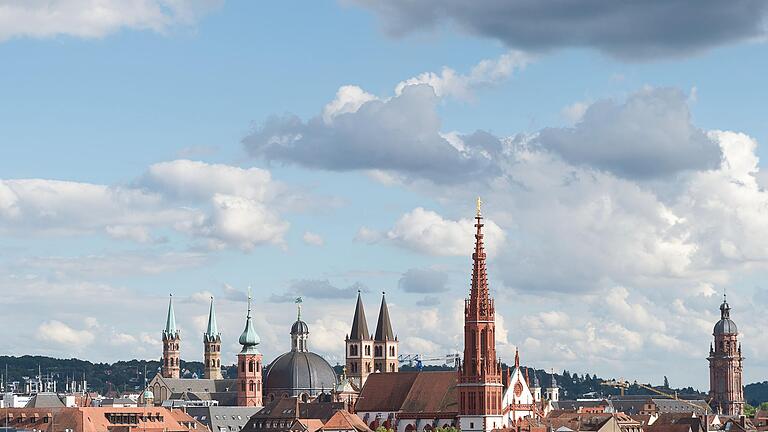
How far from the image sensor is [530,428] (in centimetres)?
18488

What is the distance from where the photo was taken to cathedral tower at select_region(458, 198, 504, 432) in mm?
182500

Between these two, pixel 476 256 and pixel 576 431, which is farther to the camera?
pixel 576 431

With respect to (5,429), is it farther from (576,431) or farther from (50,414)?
(576,431)

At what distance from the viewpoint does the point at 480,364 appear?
182m

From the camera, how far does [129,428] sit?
638 ft

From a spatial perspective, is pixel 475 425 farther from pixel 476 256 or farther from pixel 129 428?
pixel 129 428

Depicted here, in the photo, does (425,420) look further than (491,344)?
Yes

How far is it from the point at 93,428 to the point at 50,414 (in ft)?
18.9

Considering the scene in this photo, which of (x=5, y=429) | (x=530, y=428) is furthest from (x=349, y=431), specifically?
(x=5, y=429)

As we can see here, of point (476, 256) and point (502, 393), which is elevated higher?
point (476, 256)

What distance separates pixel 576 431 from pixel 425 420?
17.5 metres

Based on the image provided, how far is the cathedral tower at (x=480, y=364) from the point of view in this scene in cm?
18250

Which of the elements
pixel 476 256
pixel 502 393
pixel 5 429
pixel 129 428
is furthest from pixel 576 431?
pixel 5 429

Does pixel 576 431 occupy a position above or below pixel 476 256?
below
